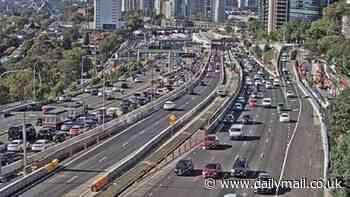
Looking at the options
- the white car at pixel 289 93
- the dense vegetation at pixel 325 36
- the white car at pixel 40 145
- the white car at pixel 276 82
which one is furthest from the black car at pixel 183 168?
the white car at pixel 276 82

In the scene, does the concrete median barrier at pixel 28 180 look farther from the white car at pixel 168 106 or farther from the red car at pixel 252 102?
the red car at pixel 252 102

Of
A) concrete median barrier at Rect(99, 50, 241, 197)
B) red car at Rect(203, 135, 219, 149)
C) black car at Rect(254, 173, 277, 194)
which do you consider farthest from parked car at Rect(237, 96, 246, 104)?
black car at Rect(254, 173, 277, 194)

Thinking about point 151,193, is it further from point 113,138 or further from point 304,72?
point 304,72

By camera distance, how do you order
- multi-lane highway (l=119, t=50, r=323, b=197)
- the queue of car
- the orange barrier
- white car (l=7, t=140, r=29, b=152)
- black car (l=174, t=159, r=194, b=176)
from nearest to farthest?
the orange barrier, multi-lane highway (l=119, t=50, r=323, b=197), the queue of car, black car (l=174, t=159, r=194, b=176), white car (l=7, t=140, r=29, b=152)

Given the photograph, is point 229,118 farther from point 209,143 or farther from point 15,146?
point 15,146

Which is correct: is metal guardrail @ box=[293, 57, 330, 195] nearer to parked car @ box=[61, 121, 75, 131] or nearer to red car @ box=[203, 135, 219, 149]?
red car @ box=[203, 135, 219, 149]

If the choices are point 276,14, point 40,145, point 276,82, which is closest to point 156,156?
point 40,145
